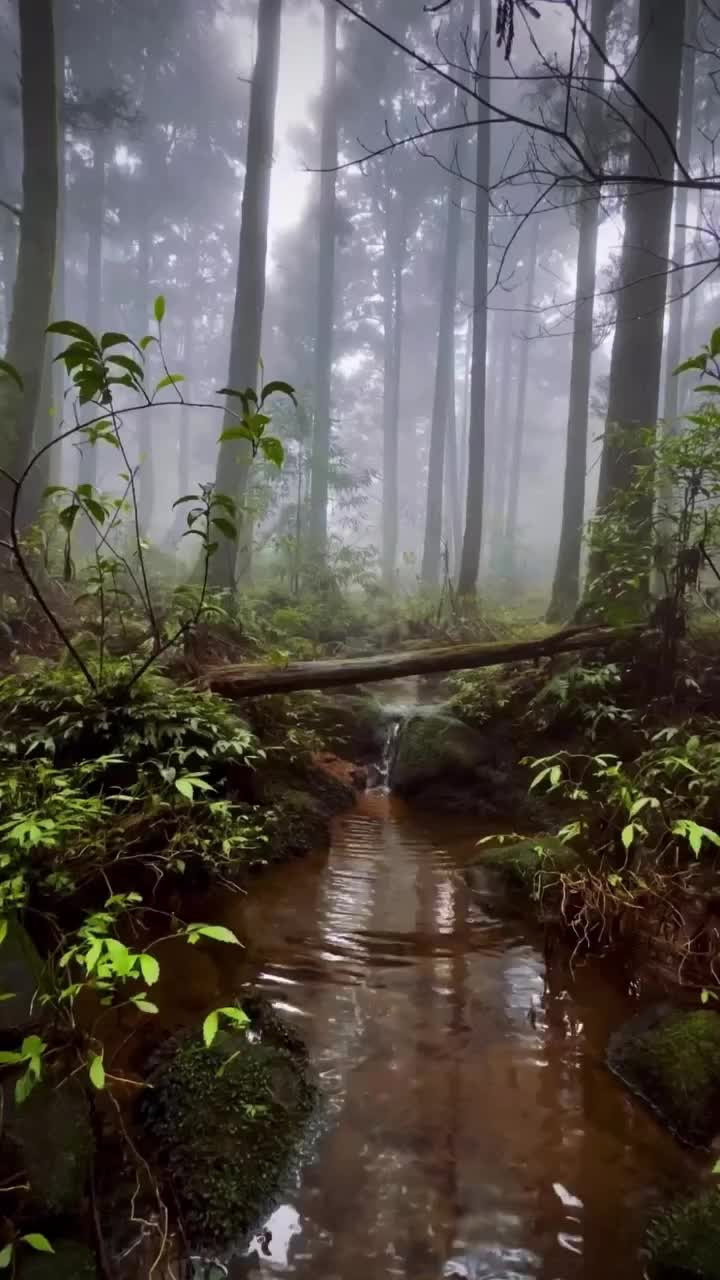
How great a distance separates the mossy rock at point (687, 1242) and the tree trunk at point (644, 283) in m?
6.90

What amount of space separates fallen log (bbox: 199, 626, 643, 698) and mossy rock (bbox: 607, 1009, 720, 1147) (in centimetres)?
386

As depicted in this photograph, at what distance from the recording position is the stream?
2.23 metres

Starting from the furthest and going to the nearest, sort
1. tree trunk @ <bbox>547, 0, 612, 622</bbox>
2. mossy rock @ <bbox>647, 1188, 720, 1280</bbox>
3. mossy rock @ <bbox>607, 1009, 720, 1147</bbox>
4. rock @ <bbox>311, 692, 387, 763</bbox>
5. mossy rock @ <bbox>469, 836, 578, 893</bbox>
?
tree trunk @ <bbox>547, 0, 612, 622</bbox>
rock @ <bbox>311, 692, 387, 763</bbox>
mossy rock @ <bbox>469, 836, 578, 893</bbox>
mossy rock @ <bbox>607, 1009, 720, 1147</bbox>
mossy rock @ <bbox>647, 1188, 720, 1280</bbox>

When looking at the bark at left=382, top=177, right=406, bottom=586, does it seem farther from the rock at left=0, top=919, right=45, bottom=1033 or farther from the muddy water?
the rock at left=0, top=919, right=45, bottom=1033

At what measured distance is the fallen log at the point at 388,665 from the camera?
5.80 meters

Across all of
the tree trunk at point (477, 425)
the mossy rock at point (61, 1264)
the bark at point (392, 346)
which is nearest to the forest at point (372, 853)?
the mossy rock at point (61, 1264)

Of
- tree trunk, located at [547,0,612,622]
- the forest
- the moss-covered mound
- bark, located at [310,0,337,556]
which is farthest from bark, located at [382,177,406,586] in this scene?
the moss-covered mound

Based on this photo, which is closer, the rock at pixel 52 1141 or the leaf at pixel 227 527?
the rock at pixel 52 1141

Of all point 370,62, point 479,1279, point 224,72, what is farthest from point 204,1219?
point 224,72

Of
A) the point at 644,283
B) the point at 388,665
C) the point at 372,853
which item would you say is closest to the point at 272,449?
the point at 388,665

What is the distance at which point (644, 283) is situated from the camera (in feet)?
27.7

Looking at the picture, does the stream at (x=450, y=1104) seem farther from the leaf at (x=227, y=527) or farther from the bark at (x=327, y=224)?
the bark at (x=327, y=224)

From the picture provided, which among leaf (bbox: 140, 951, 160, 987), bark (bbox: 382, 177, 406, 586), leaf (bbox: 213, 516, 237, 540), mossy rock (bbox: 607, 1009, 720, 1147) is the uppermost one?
bark (bbox: 382, 177, 406, 586)

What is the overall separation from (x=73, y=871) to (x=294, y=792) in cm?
339
